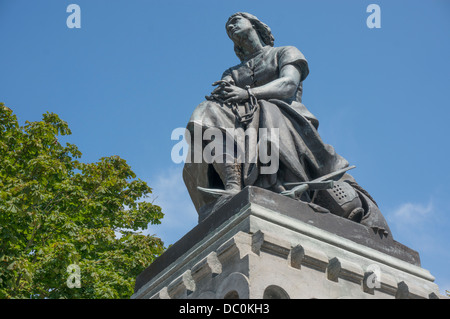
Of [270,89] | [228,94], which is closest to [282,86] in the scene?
[270,89]

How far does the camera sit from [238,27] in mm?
8383

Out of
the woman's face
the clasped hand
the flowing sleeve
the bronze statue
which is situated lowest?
the bronze statue

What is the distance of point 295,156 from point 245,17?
8.23ft

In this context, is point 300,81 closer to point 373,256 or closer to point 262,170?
point 262,170

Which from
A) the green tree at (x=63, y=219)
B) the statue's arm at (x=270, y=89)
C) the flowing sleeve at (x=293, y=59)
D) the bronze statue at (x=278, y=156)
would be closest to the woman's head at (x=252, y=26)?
the flowing sleeve at (x=293, y=59)

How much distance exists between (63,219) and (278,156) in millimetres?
9919

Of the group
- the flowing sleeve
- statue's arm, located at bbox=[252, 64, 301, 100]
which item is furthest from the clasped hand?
the flowing sleeve

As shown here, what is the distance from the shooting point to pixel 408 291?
5879mm

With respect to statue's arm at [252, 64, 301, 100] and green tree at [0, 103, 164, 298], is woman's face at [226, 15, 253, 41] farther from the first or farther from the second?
green tree at [0, 103, 164, 298]

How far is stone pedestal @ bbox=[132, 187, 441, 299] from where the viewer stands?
518 centimetres

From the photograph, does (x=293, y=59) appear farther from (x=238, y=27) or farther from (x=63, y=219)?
(x=63, y=219)

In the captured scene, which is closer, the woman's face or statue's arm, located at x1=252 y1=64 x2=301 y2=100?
statue's arm, located at x1=252 y1=64 x2=301 y2=100

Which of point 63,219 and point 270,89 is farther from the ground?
point 63,219
